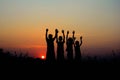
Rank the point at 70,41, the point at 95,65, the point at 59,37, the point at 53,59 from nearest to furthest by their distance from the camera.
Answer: the point at 95,65 → the point at 53,59 → the point at 59,37 → the point at 70,41

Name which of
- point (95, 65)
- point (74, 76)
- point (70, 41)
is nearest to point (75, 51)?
point (70, 41)

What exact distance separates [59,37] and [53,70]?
22.2 feet

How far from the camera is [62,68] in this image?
12211 mm

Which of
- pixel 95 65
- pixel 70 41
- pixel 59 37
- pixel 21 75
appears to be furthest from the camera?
pixel 70 41

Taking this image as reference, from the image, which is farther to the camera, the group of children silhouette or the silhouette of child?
the silhouette of child

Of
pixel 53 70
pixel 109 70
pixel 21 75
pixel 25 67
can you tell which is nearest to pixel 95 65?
pixel 109 70

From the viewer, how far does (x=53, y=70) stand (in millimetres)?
11703

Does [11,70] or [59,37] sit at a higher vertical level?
[59,37]

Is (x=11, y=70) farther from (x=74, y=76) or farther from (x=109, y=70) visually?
(x=109, y=70)

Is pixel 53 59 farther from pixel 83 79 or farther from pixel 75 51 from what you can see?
pixel 83 79

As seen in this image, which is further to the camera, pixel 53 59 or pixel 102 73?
pixel 53 59

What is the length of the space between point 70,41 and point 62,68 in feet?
26.0

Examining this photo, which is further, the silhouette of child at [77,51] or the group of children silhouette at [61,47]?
the silhouette of child at [77,51]

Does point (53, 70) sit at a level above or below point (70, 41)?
below
